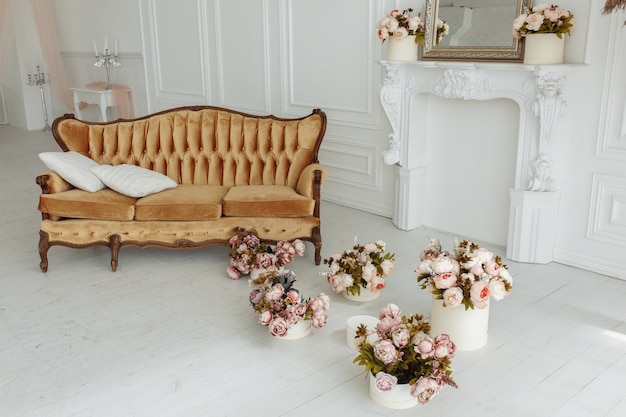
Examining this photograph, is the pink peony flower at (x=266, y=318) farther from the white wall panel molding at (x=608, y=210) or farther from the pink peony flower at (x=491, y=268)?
the white wall panel molding at (x=608, y=210)

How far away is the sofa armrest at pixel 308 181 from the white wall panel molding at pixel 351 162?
105 centimetres

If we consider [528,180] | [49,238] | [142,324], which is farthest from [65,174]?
[528,180]

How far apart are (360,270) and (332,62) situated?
247cm

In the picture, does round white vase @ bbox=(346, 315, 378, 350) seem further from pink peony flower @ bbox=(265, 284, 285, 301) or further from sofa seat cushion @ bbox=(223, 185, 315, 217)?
sofa seat cushion @ bbox=(223, 185, 315, 217)

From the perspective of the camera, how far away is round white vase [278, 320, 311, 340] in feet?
9.87

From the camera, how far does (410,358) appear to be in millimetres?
2424

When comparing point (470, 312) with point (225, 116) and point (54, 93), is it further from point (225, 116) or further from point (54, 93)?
point (54, 93)

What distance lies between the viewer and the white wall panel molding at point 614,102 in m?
3.51

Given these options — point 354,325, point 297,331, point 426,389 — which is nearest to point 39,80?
point 297,331

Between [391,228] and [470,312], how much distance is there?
2029 mm

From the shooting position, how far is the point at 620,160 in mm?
3652

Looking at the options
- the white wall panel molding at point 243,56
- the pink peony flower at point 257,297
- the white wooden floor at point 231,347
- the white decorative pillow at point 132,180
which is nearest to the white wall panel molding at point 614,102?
the white wooden floor at point 231,347

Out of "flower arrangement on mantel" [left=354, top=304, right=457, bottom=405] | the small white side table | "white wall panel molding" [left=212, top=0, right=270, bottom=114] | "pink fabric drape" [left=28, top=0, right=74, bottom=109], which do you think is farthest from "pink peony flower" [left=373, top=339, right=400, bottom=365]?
"pink fabric drape" [left=28, top=0, right=74, bottom=109]

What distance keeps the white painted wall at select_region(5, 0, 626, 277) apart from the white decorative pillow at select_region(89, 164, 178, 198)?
1.76 metres
